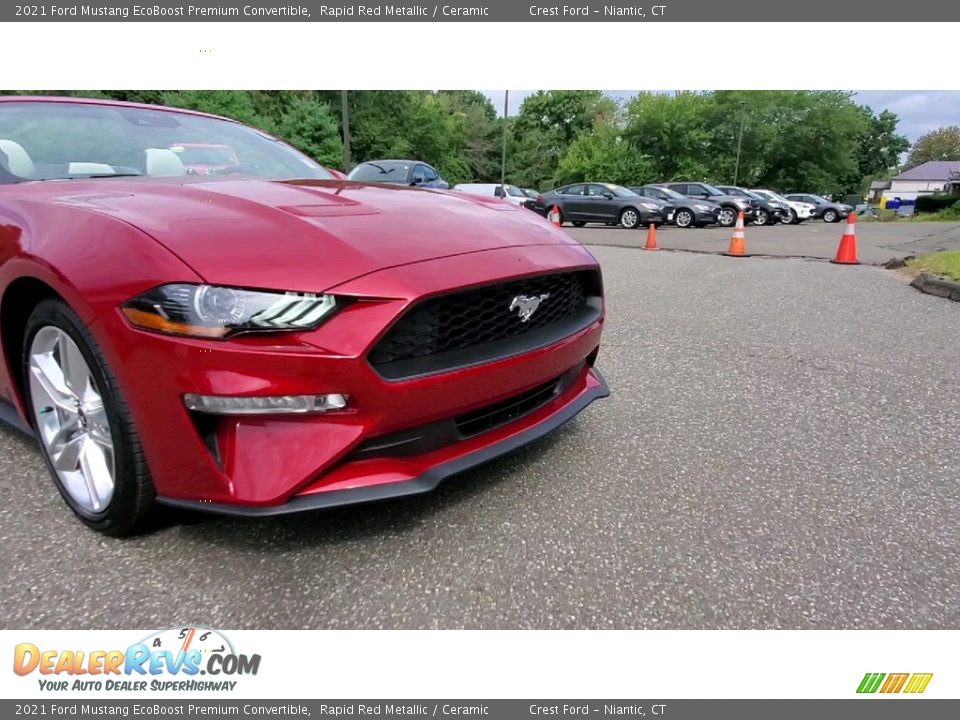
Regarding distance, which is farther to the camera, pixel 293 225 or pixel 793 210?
pixel 793 210

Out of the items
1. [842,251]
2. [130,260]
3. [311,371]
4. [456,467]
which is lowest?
[842,251]

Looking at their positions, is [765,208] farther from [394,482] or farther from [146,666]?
[146,666]

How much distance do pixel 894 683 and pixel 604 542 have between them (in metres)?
0.79

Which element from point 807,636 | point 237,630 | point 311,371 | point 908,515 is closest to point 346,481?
point 311,371

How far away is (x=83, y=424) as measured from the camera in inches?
76.0

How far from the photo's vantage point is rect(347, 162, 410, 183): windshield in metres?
11.3

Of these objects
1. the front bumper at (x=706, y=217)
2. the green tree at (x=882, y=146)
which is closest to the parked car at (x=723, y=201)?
the front bumper at (x=706, y=217)

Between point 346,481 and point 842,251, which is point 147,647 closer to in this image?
point 346,481

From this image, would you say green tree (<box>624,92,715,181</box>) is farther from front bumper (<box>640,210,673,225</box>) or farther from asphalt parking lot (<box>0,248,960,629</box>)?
asphalt parking lot (<box>0,248,960,629</box>)

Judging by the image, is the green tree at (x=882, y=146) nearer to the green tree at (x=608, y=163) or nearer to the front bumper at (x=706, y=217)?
the green tree at (x=608, y=163)

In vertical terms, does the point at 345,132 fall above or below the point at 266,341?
above

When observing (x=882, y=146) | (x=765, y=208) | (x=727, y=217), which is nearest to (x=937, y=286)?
(x=727, y=217)

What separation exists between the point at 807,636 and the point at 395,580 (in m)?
1.11

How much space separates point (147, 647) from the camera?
1.52 metres
